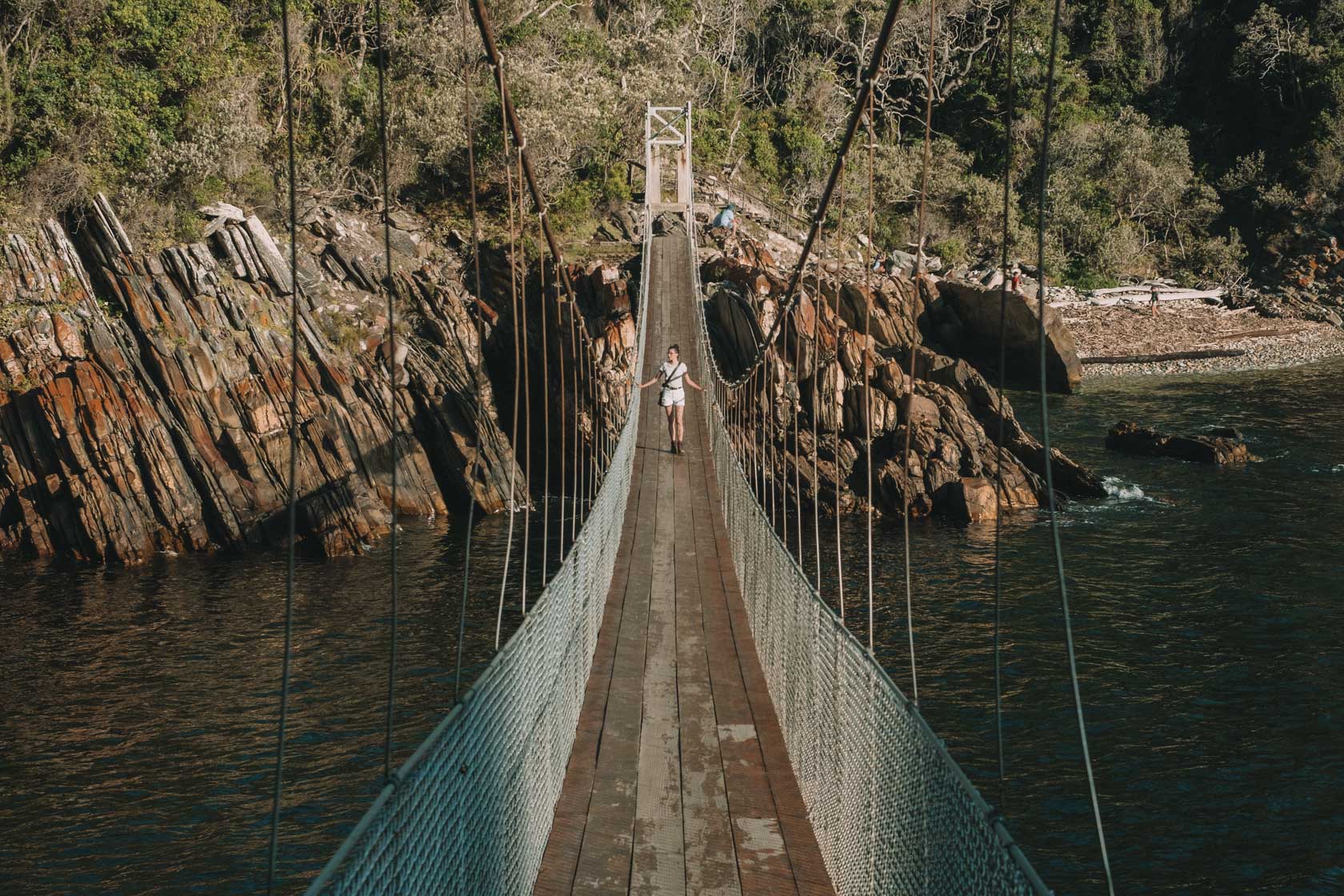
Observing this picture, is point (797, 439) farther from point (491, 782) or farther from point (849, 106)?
point (849, 106)

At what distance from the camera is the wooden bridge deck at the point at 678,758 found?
14.9ft

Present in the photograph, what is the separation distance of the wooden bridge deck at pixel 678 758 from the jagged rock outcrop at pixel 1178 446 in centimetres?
1432

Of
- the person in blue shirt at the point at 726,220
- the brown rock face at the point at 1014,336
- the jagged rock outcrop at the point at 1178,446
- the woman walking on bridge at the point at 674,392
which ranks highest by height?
the person in blue shirt at the point at 726,220

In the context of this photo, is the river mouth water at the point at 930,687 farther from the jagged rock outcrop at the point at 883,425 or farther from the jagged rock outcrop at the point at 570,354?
the jagged rock outcrop at the point at 570,354

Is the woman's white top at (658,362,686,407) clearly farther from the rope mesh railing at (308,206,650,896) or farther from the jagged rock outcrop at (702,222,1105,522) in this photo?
the rope mesh railing at (308,206,650,896)

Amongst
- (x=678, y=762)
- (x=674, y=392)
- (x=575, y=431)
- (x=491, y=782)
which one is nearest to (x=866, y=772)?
(x=491, y=782)

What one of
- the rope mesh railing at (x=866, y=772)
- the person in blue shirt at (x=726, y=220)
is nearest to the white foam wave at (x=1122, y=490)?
the person in blue shirt at (x=726, y=220)

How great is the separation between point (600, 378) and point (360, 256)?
7284mm

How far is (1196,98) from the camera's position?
1677 inches

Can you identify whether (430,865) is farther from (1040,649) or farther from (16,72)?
(16,72)

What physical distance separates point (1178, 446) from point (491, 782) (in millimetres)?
20171

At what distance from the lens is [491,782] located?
395 cm

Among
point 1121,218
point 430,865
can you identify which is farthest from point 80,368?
point 1121,218

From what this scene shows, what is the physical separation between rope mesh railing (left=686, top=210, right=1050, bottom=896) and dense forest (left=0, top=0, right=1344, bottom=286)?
67.2 feet
